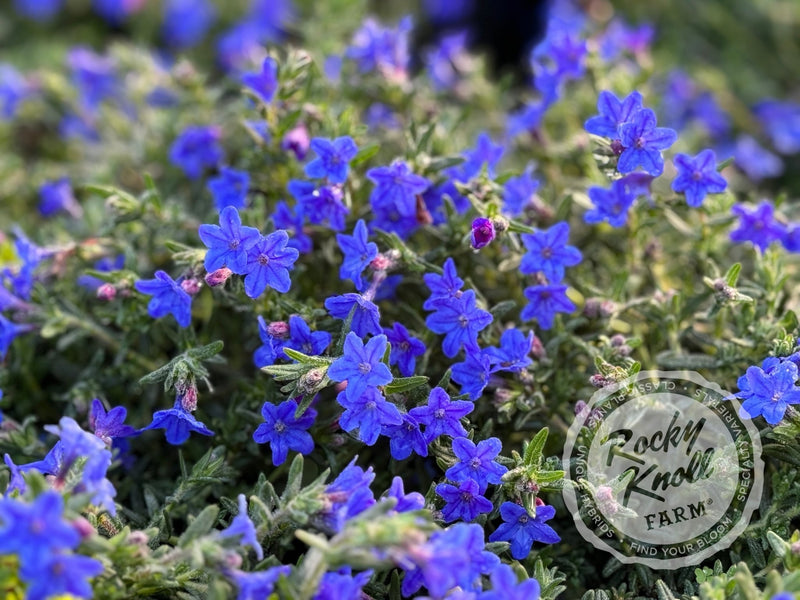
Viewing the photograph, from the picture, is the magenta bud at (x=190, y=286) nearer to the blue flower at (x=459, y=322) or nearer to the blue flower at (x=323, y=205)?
the blue flower at (x=323, y=205)

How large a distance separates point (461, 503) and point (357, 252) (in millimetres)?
722

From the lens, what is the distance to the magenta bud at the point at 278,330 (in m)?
2.18

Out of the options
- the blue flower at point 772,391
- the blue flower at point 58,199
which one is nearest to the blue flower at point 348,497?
the blue flower at point 772,391

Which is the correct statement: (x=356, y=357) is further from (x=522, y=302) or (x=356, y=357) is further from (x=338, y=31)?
(x=338, y=31)

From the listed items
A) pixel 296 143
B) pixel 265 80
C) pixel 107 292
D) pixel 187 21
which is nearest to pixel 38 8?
pixel 187 21

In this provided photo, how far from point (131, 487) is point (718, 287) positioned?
178 cm

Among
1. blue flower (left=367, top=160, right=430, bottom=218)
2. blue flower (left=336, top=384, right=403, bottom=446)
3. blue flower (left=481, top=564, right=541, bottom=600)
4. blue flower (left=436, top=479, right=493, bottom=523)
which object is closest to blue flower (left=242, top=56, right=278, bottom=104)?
blue flower (left=367, top=160, right=430, bottom=218)

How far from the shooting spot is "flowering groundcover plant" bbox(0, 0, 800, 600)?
1.83 meters

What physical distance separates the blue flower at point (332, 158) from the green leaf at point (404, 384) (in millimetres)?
634

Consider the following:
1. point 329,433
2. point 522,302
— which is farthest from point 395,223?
point 329,433

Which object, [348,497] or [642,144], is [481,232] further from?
[348,497]

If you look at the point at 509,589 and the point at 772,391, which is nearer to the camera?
the point at 509,589

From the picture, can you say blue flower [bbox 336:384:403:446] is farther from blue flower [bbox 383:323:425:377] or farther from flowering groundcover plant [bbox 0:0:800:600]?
blue flower [bbox 383:323:425:377]

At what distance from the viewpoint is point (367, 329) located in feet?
7.06
